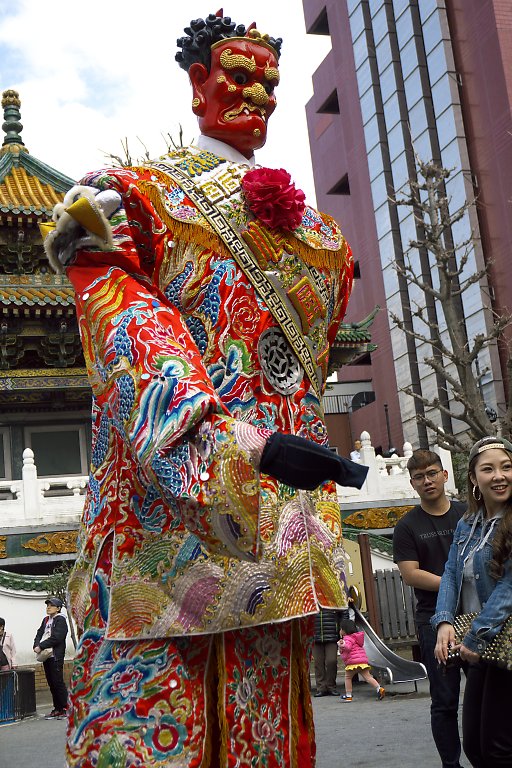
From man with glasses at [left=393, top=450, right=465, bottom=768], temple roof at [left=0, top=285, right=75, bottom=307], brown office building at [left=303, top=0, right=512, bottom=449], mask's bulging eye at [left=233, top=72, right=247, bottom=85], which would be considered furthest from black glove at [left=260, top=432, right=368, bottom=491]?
brown office building at [left=303, top=0, right=512, bottom=449]

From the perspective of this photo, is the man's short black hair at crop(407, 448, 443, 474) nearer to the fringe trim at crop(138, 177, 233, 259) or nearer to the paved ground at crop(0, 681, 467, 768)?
the paved ground at crop(0, 681, 467, 768)

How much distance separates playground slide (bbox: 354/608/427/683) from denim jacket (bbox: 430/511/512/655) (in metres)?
5.06

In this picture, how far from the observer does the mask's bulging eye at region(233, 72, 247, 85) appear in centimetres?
226

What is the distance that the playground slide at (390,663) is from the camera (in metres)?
8.82

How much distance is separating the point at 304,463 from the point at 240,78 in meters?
1.14

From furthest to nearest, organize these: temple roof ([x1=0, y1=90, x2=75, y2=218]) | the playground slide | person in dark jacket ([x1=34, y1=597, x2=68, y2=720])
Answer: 1. temple roof ([x1=0, y1=90, x2=75, y2=218])
2. person in dark jacket ([x1=34, y1=597, x2=68, y2=720])
3. the playground slide

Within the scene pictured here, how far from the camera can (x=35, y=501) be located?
1383cm

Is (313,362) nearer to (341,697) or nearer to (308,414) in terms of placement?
(308,414)

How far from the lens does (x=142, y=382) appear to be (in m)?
1.63

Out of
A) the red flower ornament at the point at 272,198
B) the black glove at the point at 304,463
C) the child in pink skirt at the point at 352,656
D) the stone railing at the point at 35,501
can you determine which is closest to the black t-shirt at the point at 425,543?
the red flower ornament at the point at 272,198

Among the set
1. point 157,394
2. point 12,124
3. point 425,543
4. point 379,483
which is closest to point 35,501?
point 379,483

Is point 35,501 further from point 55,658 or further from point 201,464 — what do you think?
point 201,464

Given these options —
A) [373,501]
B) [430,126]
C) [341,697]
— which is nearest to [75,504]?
[373,501]

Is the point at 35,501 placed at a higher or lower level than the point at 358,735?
higher
